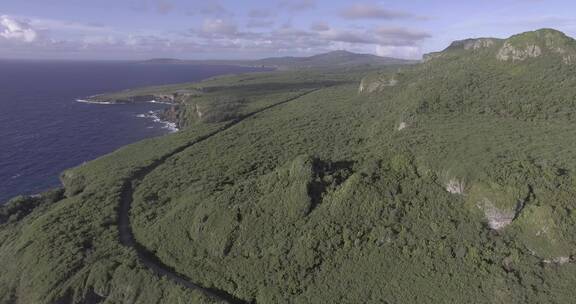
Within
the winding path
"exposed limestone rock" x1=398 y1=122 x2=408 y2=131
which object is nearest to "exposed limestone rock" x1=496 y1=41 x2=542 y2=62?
"exposed limestone rock" x1=398 y1=122 x2=408 y2=131

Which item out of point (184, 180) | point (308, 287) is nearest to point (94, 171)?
point (184, 180)

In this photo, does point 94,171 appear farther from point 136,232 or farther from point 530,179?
point 530,179

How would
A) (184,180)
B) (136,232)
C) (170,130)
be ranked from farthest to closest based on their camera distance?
1. (170,130)
2. (184,180)
3. (136,232)

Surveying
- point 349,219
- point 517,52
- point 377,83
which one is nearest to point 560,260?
point 349,219

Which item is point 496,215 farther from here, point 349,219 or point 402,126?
point 402,126

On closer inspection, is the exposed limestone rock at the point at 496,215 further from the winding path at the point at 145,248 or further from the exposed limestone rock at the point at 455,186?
the winding path at the point at 145,248

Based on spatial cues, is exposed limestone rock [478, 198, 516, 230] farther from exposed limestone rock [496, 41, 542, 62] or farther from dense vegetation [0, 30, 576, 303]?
exposed limestone rock [496, 41, 542, 62]
